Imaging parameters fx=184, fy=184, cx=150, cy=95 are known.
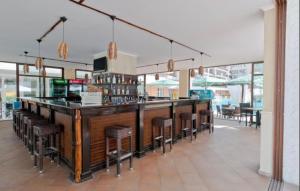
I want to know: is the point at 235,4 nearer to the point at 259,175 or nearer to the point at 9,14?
the point at 259,175

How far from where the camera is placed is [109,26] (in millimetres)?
4281

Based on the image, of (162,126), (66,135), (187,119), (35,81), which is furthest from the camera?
(35,81)

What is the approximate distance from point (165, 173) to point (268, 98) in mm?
2144

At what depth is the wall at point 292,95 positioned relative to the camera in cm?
55

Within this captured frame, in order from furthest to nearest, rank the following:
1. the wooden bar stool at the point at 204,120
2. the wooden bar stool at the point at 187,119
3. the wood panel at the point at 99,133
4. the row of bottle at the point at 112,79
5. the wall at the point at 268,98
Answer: the row of bottle at the point at 112,79 < the wooden bar stool at the point at 204,120 < the wooden bar stool at the point at 187,119 < the wood panel at the point at 99,133 < the wall at the point at 268,98

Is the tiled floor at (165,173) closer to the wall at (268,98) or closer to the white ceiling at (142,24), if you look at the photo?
the wall at (268,98)

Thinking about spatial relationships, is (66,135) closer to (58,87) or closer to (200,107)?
(200,107)

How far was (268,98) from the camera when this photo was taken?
309 centimetres

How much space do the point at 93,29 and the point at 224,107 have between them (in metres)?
7.19

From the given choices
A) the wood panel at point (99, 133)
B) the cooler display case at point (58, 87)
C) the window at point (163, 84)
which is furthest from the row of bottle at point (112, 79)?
the window at point (163, 84)

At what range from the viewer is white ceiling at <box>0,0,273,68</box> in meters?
3.24

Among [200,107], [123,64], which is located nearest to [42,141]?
[123,64]

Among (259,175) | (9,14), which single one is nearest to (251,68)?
(259,175)

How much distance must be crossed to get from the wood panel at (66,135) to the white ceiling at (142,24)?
200 cm
